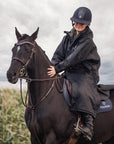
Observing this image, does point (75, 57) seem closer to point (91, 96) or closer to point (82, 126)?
point (91, 96)

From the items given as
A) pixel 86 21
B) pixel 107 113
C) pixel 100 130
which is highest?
pixel 86 21

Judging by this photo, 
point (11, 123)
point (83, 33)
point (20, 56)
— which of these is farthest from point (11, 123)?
point (83, 33)

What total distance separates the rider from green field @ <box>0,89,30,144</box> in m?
3.53

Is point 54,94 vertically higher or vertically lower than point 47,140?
higher

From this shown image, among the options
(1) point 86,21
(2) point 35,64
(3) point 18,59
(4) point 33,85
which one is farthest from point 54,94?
(1) point 86,21

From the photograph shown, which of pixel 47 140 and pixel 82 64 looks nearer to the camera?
pixel 47 140

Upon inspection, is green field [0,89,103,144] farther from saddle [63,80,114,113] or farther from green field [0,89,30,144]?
saddle [63,80,114,113]

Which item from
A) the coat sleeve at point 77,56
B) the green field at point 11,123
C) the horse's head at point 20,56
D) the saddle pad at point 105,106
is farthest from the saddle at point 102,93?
the green field at point 11,123

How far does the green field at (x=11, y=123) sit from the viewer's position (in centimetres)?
752

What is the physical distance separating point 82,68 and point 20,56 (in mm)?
1589

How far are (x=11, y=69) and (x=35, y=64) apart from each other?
0.61 metres

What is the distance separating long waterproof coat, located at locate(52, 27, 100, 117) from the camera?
4840 millimetres

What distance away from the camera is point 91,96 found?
501cm

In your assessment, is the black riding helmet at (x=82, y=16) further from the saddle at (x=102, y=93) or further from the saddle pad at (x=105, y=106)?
the saddle pad at (x=105, y=106)
